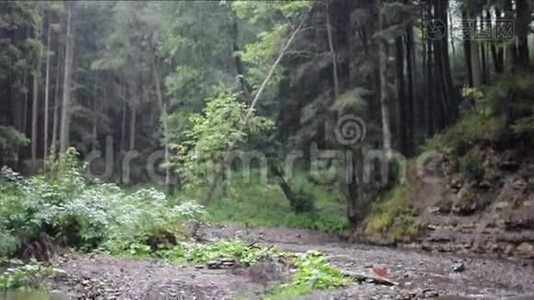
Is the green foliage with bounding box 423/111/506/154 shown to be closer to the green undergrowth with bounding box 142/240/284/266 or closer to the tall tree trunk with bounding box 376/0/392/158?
the tall tree trunk with bounding box 376/0/392/158

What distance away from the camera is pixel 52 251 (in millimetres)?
9562

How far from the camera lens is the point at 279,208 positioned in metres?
24.1

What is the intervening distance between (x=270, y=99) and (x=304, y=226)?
4793mm

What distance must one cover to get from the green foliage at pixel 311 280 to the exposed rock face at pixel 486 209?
544 centimetres

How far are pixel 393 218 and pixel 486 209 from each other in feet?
9.93

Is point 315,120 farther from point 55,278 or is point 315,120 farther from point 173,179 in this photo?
point 55,278

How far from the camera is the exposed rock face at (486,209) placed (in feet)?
43.1

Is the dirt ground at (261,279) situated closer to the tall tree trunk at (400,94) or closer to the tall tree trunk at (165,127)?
the tall tree trunk at (400,94)

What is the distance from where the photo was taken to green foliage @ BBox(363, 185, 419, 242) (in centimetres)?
1602

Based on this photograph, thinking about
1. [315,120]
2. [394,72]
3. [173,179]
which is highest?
[394,72]

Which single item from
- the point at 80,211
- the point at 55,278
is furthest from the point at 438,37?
the point at 55,278

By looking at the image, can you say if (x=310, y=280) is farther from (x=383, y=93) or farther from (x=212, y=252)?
(x=383, y=93)

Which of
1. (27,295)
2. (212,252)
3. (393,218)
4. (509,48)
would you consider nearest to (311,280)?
(212,252)

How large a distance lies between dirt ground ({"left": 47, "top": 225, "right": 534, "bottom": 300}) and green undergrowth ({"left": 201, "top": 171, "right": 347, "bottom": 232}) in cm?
907
